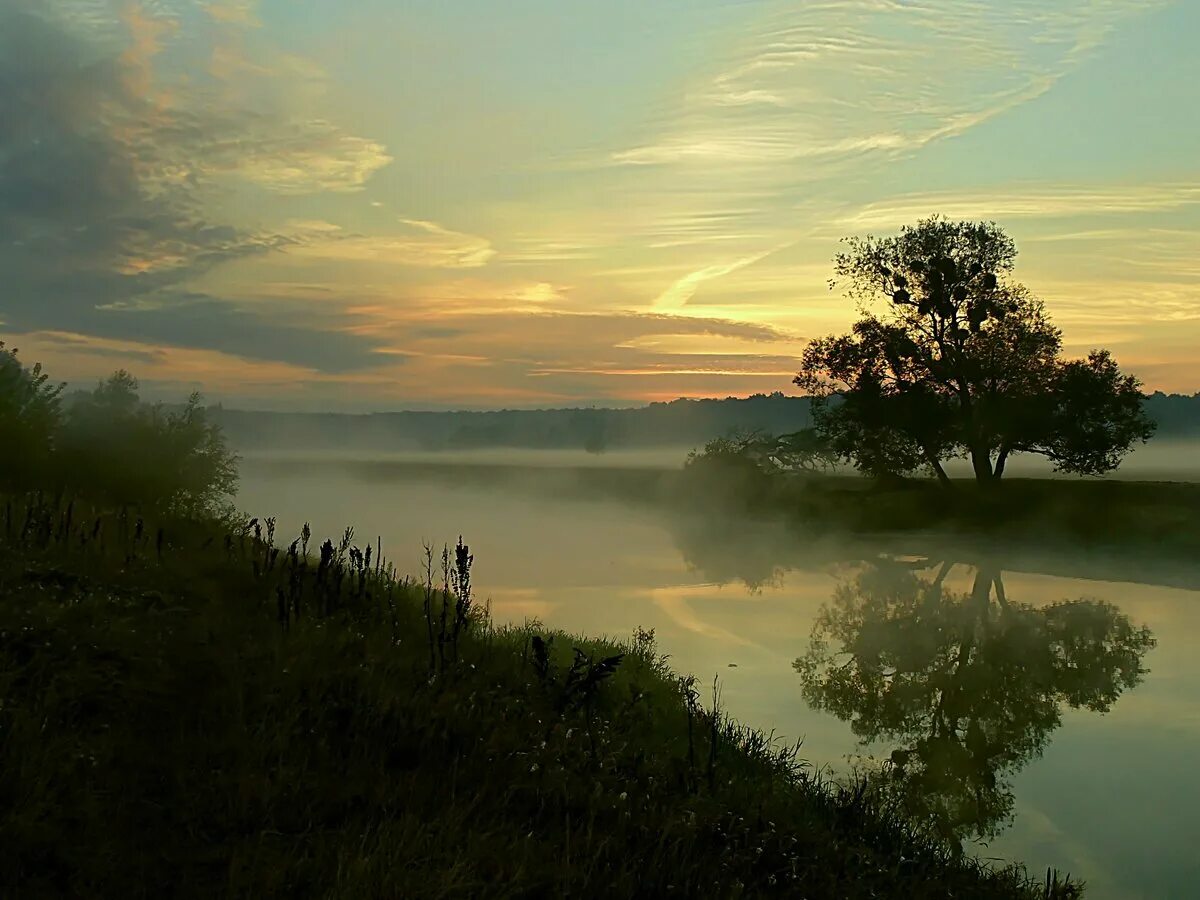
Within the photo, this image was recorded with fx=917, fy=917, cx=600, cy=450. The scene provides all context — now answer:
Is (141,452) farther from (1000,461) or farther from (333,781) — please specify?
(1000,461)

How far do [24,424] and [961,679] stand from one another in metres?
27.8

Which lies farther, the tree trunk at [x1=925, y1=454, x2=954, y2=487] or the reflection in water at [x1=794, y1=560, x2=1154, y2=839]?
the tree trunk at [x1=925, y1=454, x2=954, y2=487]

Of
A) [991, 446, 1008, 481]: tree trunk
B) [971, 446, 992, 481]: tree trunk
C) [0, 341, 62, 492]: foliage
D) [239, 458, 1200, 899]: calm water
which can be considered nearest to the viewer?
[239, 458, 1200, 899]: calm water

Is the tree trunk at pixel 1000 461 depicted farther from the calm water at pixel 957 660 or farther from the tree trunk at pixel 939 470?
the calm water at pixel 957 660

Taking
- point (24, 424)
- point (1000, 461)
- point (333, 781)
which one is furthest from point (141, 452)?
point (1000, 461)

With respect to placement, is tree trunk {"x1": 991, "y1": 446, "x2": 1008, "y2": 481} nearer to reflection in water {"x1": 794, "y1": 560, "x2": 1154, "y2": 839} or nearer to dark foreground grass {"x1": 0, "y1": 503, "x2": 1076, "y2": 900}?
reflection in water {"x1": 794, "y1": 560, "x2": 1154, "y2": 839}

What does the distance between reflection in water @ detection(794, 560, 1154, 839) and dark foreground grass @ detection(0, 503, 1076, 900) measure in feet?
12.2

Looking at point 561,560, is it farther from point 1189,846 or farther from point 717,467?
point 1189,846

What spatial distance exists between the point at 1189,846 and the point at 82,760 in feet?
43.7

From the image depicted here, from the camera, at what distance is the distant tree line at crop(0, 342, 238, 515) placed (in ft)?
92.5

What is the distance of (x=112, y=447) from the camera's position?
37.3 meters

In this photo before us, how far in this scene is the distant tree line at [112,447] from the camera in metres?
28.2

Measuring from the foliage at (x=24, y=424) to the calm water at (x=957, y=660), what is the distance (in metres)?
14.4

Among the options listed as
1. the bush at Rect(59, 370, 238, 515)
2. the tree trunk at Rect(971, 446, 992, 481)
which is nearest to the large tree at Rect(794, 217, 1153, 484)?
the tree trunk at Rect(971, 446, 992, 481)
